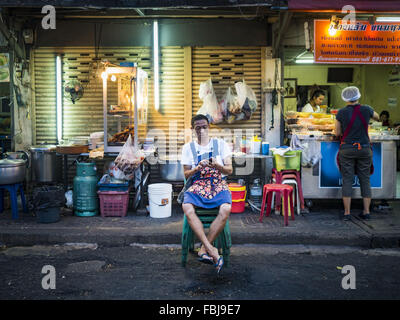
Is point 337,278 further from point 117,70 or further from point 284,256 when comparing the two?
point 117,70

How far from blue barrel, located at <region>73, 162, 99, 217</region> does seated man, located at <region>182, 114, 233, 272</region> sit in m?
2.74

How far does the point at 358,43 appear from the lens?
26.5 feet

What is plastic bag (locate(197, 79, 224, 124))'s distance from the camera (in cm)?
877

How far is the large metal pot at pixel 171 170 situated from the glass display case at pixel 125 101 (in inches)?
29.9

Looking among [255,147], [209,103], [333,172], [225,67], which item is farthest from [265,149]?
[225,67]

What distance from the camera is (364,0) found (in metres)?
7.25

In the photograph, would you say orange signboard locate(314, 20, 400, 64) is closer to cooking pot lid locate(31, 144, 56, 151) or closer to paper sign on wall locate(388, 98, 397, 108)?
cooking pot lid locate(31, 144, 56, 151)

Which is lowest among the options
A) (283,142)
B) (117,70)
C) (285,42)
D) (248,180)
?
(248,180)

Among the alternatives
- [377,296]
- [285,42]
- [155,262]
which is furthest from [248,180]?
[377,296]

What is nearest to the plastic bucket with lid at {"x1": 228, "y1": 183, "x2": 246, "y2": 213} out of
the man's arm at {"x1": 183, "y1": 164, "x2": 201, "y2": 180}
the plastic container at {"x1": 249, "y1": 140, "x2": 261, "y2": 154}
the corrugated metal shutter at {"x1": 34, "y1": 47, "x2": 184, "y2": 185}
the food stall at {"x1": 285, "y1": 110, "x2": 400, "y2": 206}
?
the plastic container at {"x1": 249, "y1": 140, "x2": 261, "y2": 154}

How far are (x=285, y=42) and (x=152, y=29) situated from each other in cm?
278

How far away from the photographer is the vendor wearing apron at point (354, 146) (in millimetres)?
7453

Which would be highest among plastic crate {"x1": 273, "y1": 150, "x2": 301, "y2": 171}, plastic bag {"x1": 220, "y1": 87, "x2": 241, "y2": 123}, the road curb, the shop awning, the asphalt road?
the shop awning
